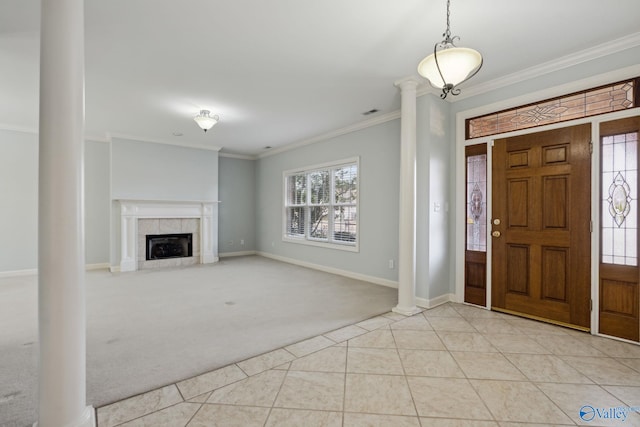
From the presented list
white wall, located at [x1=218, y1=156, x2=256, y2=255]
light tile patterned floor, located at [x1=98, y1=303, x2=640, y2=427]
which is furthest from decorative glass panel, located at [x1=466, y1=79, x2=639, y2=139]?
white wall, located at [x1=218, y1=156, x2=256, y2=255]

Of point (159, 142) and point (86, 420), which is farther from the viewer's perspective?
point (159, 142)

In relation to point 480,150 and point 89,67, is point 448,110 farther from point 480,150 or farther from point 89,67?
point 89,67

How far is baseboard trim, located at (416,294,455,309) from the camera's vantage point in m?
3.77

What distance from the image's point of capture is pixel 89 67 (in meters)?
3.27

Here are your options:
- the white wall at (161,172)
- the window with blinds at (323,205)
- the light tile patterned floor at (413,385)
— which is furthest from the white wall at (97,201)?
the light tile patterned floor at (413,385)

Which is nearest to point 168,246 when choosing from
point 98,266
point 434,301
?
point 98,266

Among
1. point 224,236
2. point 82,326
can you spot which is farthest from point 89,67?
point 224,236

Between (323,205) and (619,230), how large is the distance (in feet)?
14.2

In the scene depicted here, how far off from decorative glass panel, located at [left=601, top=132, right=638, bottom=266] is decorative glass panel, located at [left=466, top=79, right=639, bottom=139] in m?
0.31

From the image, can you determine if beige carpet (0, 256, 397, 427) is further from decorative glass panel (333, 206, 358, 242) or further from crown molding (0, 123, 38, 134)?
crown molding (0, 123, 38, 134)

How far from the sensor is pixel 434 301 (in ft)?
12.6

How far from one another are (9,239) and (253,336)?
5447 mm

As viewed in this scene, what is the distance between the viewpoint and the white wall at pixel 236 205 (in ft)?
25.6

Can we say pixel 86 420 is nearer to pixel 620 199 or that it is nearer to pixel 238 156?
pixel 620 199
